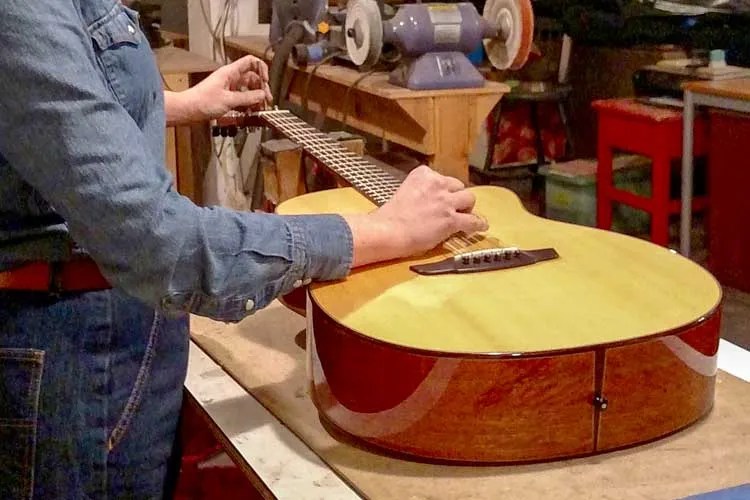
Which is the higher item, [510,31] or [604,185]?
[510,31]

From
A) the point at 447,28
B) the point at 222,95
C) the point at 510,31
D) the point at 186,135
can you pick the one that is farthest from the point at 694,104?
the point at 222,95

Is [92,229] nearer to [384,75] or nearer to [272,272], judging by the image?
[272,272]

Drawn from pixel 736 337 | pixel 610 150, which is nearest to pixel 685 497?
pixel 736 337

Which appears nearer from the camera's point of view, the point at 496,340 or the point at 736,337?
the point at 496,340

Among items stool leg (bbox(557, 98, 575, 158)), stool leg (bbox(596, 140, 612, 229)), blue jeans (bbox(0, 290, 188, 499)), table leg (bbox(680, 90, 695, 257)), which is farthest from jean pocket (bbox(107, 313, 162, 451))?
stool leg (bbox(557, 98, 575, 158))

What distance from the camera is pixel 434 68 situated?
2.37m

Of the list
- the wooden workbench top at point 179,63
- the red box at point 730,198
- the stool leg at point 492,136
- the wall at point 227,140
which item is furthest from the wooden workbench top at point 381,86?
the stool leg at point 492,136

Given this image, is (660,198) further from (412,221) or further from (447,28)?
(412,221)

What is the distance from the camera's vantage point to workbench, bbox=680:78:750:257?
9.47ft

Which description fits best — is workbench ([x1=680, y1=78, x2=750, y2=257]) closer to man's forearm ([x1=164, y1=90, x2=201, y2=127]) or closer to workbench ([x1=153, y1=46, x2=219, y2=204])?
workbench ([x1=153, y1=46, x2=219, y2=204])

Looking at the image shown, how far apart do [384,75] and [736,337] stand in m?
1.23

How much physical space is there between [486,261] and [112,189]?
1.55 ft

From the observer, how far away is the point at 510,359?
88cm

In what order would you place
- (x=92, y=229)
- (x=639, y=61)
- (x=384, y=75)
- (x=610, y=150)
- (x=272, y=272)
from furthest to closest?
(x=639, y=61)
(x=610, y=150)
(x=384, y=75)
(x=272, y=272)
(x=92, y=229)
